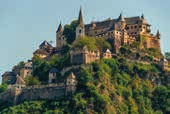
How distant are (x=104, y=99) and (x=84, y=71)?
6734 mm

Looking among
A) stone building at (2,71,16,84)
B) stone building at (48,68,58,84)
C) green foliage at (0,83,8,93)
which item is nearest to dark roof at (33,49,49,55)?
stone building at (2,71,16,84)

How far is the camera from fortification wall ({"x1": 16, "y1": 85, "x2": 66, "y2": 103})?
126500mm

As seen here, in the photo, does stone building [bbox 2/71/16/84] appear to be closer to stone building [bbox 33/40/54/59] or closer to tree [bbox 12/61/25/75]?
tree [bbox 12/61/25/75]

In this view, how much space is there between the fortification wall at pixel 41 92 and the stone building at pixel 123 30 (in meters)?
17.3

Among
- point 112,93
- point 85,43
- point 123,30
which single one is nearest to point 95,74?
point 112,93

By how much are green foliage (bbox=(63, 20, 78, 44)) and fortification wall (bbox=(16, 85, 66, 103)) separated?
1815 centimetres

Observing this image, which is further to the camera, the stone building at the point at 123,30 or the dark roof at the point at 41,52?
the dark roof at the point at 41,52

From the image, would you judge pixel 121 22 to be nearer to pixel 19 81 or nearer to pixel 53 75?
pixel 53 75

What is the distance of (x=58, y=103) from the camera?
407 feet

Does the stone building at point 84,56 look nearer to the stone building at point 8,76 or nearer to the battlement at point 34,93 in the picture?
the battlement at point 34,93

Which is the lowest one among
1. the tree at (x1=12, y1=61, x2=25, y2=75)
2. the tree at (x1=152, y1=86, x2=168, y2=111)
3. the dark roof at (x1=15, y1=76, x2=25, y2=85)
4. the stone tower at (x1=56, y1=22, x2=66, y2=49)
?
the tree at (x1=152, y1=86, x2=168, y2=111)

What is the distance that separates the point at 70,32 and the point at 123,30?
11.7 m

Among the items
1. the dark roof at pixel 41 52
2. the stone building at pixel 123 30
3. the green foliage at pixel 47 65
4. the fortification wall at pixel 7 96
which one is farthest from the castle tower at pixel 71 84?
the dark roof at pixel 41 52

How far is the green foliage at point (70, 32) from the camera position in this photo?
145m
